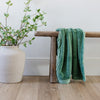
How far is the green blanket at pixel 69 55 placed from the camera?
5.81 ft

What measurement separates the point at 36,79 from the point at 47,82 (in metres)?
0.16

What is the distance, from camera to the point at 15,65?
1759 millimetres

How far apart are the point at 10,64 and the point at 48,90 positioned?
1.42ft

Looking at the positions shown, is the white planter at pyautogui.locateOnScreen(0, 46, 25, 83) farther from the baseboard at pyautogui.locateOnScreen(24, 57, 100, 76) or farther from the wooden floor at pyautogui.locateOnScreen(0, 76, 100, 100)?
the baseboard at pyautogui.locateOnScreen(24, 57, 100, 76)

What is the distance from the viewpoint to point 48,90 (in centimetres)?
158

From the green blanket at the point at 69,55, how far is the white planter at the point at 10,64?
357 mm

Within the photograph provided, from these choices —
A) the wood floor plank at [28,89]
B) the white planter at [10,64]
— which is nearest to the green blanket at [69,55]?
the wood floor plank at [28,89]

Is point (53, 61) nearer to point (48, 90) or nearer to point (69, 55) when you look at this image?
point (69, 55)

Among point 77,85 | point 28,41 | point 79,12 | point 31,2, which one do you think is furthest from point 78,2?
point 77,85

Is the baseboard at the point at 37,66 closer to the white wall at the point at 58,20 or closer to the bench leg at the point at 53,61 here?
the white wall at the point at 58,20

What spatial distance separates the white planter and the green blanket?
0.36 meters

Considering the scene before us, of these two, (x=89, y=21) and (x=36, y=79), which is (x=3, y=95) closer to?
(x=36, y=79)

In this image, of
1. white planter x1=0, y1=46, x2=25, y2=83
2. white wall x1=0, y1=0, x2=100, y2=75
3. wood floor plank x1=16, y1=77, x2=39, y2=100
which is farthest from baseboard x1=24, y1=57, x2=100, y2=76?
white planter x1=0, y1=46, x2=25, y2=83

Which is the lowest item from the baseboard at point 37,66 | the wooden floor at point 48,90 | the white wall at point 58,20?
the wooden floor at point 48,90
